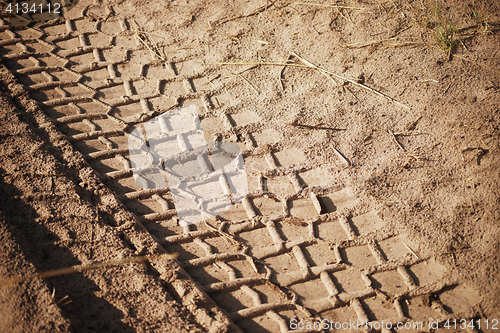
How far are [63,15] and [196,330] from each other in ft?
14.3

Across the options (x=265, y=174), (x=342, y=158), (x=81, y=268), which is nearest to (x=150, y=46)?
(x=265, y=174)

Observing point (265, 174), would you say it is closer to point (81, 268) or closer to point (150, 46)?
point (81, 268)

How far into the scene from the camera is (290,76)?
356cm

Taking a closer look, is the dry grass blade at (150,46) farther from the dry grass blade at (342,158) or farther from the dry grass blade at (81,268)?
the dry grass blade at (81,268)

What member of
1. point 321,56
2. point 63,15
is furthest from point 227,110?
point 63,15

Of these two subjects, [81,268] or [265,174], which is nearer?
[81,268]

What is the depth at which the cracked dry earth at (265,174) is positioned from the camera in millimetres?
2043

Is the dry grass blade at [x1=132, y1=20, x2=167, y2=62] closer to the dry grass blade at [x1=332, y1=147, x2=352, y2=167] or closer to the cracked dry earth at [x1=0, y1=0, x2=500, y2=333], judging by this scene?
the cracked dry earth at [x1=0, y1=0, x2=500, y2=333]

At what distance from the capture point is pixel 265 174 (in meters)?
2.82

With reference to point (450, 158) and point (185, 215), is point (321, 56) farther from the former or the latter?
point (185, 215)

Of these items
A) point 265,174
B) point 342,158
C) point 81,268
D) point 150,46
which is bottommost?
point 81,268

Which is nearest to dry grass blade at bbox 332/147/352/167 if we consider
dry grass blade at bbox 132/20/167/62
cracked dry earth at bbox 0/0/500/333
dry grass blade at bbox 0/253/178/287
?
cracked dry earth at bbox 0/0/500/333

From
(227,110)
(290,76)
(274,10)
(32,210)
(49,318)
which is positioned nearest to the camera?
(49,318)

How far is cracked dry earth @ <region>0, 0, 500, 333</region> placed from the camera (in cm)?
204
